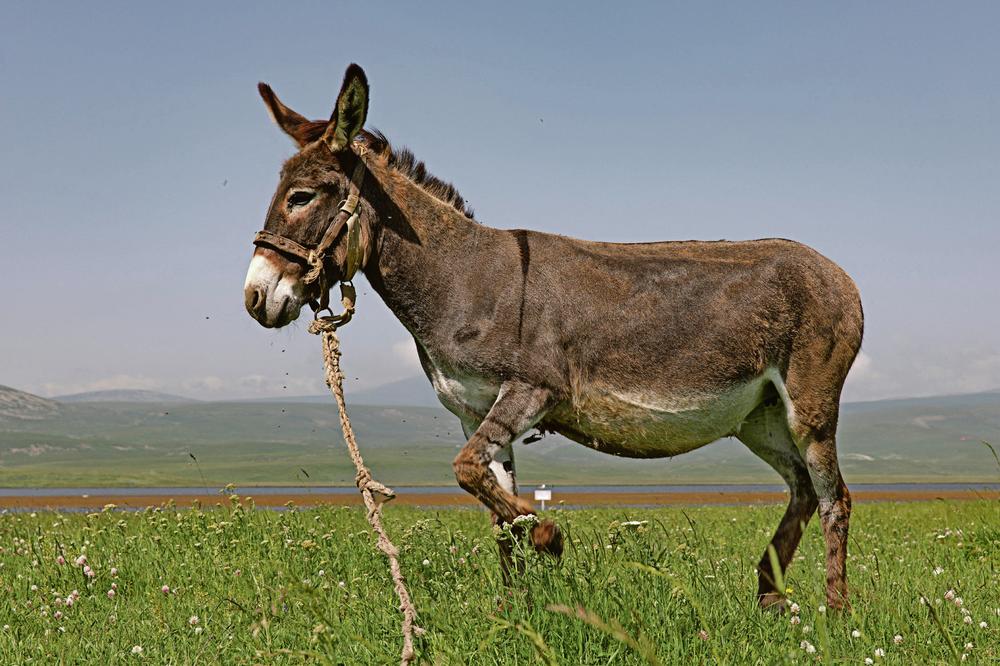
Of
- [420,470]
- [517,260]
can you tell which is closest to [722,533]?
[517,260]

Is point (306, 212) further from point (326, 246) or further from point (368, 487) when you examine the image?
point (368, 487)

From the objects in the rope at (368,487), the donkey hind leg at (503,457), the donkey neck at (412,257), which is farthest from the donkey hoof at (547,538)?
the donkey neck at (412,257)

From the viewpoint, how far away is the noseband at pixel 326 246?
609 centimetres

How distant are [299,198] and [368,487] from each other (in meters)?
2.29

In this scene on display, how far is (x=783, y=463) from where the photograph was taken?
23.9 ft

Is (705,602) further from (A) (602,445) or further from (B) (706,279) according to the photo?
(B) (706,279)

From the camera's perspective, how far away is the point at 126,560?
853 centimetres

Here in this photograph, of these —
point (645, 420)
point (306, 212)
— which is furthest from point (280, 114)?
point (645, 420)

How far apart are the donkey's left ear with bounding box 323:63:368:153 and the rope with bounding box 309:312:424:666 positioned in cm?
124

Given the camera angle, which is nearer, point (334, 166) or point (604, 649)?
point (604, 649)

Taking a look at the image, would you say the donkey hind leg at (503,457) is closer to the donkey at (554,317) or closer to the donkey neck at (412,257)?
the donkey at (554,317)

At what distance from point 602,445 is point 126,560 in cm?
515

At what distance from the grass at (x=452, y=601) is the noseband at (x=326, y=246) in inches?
81.2

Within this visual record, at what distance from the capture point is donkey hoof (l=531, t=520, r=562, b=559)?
572 cm
